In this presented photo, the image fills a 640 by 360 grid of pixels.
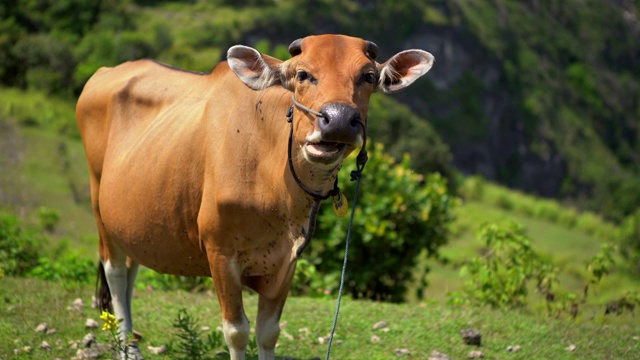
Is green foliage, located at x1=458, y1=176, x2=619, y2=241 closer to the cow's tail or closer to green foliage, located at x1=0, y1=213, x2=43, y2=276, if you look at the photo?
green foliage, located at x1=0, y1=213, x2=43, y2=276

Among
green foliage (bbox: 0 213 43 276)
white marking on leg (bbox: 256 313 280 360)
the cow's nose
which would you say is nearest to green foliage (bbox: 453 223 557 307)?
white marking on leg (bbox: 256 313 280 360)

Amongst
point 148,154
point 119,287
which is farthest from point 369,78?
point 119,287

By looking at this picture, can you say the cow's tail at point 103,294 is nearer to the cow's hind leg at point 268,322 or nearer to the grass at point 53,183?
the cow's hind leg at point 268,322

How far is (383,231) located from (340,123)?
21.5ft

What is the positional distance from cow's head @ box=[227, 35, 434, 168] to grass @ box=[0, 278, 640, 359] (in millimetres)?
2446

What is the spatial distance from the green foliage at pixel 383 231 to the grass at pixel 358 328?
277 cm

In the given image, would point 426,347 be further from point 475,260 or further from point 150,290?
point 150,290

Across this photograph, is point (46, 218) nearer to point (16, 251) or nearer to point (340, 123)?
point (16, 251)

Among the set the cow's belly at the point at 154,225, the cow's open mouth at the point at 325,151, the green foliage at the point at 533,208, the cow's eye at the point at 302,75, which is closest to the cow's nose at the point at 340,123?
the cow's open mouth at the point at 325,151

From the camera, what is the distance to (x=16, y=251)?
973cm

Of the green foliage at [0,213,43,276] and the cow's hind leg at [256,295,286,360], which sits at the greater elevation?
the cow's hind leg at [256,295,286,360]

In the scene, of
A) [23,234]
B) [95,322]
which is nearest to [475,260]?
[95,322]

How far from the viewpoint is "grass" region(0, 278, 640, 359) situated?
668cm

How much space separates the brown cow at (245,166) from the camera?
4.75 metres
